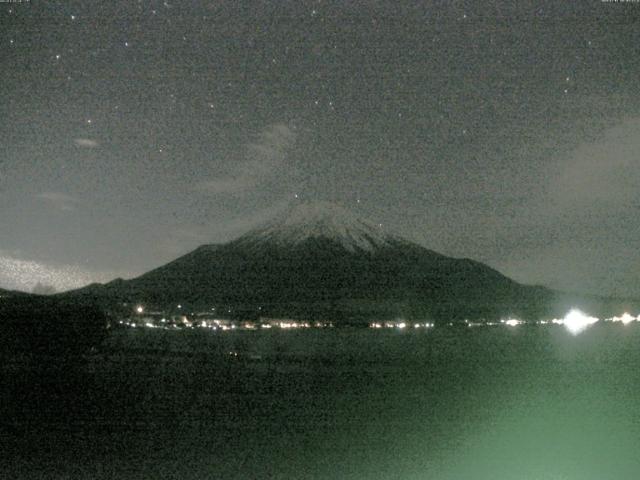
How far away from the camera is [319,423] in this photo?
13508 mm

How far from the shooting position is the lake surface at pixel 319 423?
10.2m

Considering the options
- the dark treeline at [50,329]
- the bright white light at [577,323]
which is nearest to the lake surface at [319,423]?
the dark treeline at [50,329]

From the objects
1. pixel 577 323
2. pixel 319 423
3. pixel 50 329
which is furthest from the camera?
pixel 577 323

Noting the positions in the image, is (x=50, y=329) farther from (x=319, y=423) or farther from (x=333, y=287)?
(x=333, y=287)

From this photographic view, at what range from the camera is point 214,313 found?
10838 cm

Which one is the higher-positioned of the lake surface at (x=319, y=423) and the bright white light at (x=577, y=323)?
the bright white light at (x=577, y=323)

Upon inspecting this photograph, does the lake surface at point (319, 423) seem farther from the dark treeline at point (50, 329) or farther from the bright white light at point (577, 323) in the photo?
the bright white light at point (577, 323)

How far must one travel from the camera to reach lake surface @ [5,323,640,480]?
1016cm

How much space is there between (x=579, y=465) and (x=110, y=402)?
9.03 meters

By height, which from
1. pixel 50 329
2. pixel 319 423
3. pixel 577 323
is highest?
pixel 577 323

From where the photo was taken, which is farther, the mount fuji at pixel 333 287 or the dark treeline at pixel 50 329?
the mount fuji at pixel 333 287

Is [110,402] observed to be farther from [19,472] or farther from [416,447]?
[416,447]

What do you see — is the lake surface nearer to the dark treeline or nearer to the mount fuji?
the dark treeline

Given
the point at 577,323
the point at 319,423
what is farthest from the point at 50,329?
the point at 577,323
